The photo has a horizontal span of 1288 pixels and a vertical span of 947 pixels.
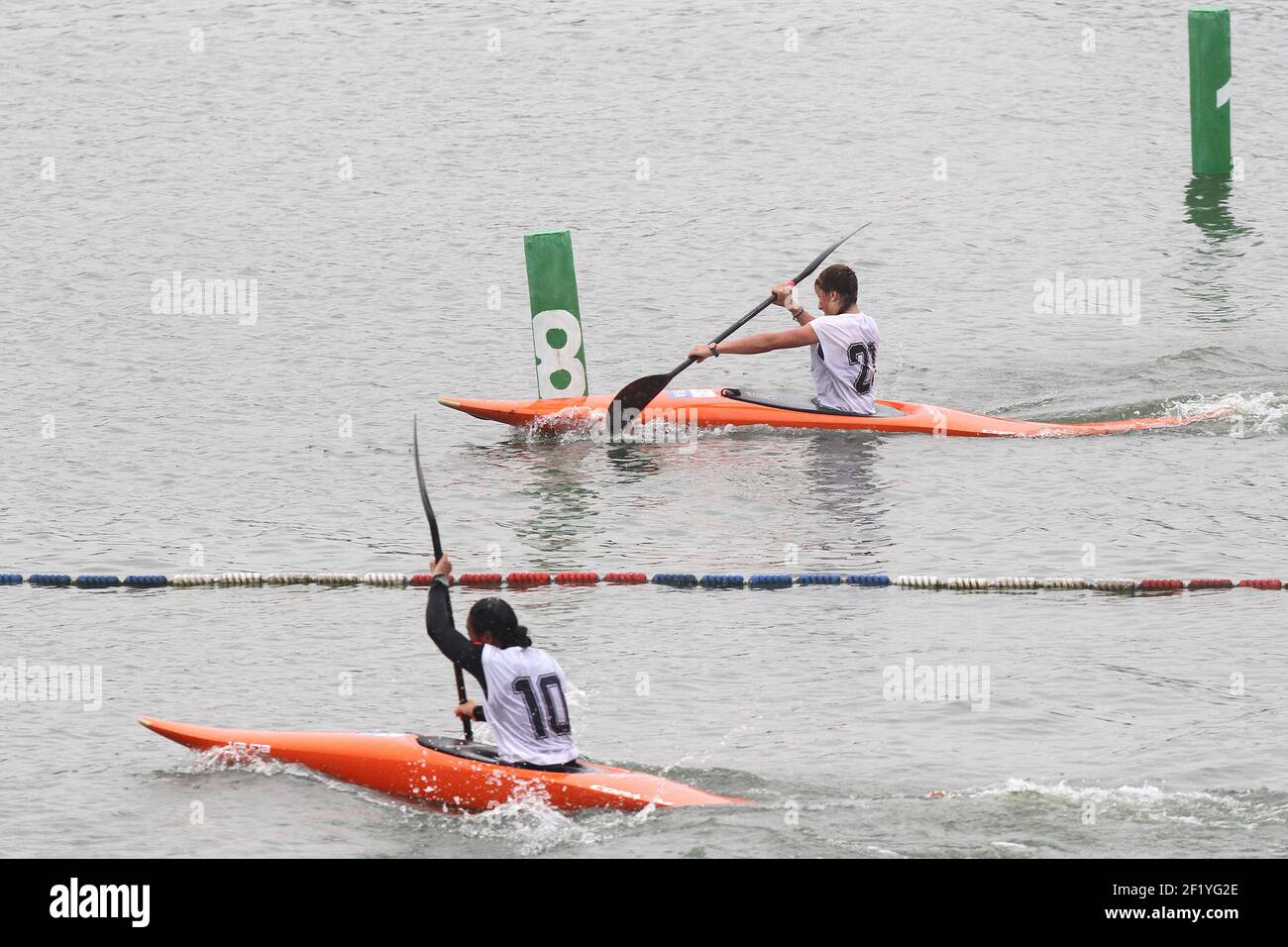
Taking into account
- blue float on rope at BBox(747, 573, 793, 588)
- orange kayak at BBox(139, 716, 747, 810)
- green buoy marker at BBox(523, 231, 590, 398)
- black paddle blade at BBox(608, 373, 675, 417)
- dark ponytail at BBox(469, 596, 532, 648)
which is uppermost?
green buoy marker at BBox(523, 231, 590, 398)

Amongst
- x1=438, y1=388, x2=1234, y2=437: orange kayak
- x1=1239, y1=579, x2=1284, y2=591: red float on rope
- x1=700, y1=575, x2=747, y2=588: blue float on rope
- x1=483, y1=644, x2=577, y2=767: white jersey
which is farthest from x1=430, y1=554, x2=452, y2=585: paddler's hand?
x1=438, y1=388, x2=1234, y2=437: orange kayak

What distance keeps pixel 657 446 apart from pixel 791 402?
1.15 metres

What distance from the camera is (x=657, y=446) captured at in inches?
643

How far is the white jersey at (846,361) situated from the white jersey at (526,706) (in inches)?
274

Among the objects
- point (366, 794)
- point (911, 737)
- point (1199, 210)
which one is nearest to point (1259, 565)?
point (911, 737)

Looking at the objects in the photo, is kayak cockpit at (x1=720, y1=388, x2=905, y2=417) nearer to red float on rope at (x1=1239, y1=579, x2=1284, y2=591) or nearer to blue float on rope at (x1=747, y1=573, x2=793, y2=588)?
blue float on rope at (x1=747, y1=573, x2=793, y2=588)

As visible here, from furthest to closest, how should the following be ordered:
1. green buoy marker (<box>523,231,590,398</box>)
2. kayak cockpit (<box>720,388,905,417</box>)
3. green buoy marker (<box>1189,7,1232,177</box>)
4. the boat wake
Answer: green buoy marker (<box>1189,7,1232,177</box>)
green buoy marker (<box>523,231,590,398</box>)
kayak cockpit (<box>720,388,905,417</box>)
the boat wake

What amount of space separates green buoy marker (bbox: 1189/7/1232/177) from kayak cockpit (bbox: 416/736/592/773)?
17171mm

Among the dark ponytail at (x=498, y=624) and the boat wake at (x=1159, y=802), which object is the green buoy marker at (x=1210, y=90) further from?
the dark ponytail at (x=498, y=624)

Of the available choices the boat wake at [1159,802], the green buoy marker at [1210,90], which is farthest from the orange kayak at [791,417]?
the green buoy marker at [1210,90]

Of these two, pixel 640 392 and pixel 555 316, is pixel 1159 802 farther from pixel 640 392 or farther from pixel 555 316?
pixel 555 316

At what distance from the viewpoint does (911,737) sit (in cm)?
1036

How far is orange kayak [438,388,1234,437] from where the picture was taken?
1627 centimetres
